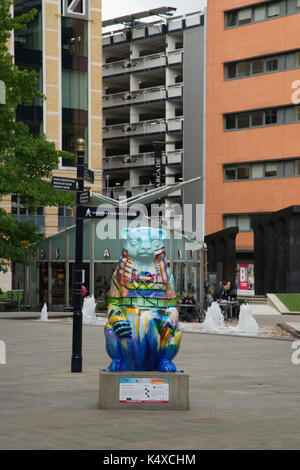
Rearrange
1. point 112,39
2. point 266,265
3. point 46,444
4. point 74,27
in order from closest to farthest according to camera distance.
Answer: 1. point 46,444
2. point 266,265
3. point 74,27
4. point 112,39

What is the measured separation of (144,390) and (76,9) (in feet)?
151

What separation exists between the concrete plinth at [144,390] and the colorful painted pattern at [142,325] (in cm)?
22

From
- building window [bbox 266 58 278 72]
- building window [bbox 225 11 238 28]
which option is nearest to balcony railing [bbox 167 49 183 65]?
building window [bbox 225 11 238 28]

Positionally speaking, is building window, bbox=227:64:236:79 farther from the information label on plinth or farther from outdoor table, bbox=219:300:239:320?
the information label on plinth

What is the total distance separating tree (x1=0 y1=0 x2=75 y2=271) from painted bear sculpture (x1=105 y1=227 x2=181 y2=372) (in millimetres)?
18893

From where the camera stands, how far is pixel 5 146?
100ft

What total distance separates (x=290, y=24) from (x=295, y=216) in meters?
20.2

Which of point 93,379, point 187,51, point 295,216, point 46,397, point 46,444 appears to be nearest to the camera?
point 46,444

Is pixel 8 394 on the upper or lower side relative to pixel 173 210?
lower

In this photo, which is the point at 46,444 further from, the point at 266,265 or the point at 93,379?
the point at 266,265

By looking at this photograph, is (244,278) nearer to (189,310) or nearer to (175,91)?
(175,91)

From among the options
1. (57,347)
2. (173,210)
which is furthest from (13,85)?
(173,210)

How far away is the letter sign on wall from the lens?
5181cm

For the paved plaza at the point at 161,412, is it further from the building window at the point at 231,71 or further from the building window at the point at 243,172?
the building window at the point at 231,71
